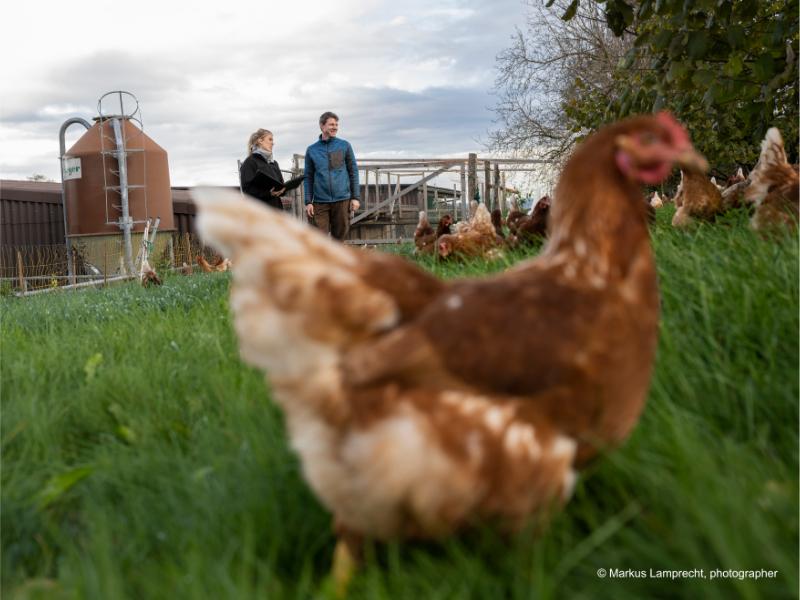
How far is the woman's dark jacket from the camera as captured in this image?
9.94 metres

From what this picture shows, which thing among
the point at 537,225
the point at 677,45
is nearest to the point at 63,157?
the point at 537,225

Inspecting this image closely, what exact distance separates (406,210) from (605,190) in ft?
71.5

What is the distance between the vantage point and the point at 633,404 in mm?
2027

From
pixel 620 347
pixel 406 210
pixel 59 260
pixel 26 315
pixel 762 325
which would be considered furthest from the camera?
pixel 406 210

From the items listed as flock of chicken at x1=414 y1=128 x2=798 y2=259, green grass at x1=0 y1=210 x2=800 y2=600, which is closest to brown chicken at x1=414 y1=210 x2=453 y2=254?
flock of chicken at x1=414 y1=128 x2=798 y2=259

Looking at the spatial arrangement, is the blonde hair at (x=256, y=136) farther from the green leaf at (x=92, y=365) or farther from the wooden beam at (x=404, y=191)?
the wooden beam at (x=404, y=191)

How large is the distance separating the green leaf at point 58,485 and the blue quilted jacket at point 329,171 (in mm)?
8702

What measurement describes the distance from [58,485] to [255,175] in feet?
24.8

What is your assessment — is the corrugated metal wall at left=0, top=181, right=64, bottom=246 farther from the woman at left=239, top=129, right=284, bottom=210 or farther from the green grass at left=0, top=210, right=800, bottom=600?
the green grass at left=0, top=210, right=800, bottom=600

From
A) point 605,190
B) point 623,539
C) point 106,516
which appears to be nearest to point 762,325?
point 605,190

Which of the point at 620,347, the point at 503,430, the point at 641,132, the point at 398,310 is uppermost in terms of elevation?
the point at 641,132

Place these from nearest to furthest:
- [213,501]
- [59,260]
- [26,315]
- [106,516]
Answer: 1. [213,501]
2. [106,516]
3. [26,315]
4. [59,260]

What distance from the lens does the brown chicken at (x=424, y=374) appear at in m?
1.83

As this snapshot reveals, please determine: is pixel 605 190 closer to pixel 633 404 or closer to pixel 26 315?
pixel 633 404
